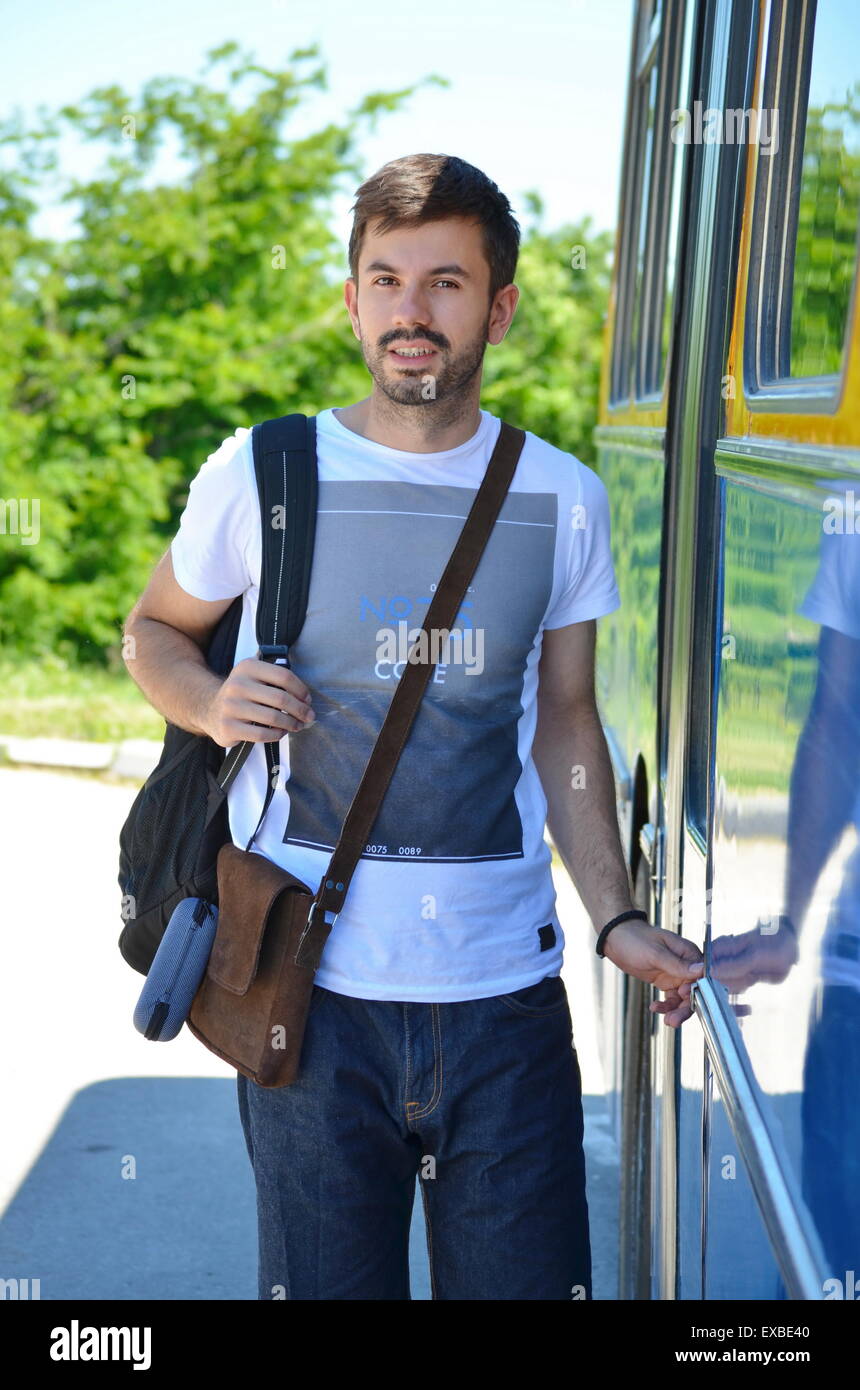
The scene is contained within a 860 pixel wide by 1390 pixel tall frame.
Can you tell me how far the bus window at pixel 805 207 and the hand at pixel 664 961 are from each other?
716mm

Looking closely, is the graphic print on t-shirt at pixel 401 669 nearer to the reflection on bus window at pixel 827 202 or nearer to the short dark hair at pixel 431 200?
the short dark hair at pixel 431 200

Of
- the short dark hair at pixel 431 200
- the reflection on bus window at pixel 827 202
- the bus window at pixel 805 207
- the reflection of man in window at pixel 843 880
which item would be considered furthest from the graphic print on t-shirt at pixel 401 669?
the reflection of man in window at pixel 843 880

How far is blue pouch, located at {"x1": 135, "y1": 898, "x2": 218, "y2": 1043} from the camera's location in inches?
87.0

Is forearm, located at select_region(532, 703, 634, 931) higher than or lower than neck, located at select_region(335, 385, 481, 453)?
lower

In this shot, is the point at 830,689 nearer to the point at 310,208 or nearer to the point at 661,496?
the point at 661,496

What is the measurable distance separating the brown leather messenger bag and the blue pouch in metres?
0.07

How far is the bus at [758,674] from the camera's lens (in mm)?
1287

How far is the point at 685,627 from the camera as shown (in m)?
2.41

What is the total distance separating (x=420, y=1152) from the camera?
7.34ft

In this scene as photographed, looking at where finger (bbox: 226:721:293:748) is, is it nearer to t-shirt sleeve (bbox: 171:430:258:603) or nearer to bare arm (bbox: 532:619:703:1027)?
t-shirt sleeve (bbox: 171:430:258:603)

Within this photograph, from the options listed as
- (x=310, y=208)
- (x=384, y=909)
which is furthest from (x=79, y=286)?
(x=384, y=909)

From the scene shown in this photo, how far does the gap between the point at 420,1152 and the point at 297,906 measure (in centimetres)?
39

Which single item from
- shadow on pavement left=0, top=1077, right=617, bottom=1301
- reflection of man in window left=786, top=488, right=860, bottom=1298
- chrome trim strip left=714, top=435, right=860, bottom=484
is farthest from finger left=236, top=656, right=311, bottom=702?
shadow on pavement left=0, top=1077, right=617, bottom=1301

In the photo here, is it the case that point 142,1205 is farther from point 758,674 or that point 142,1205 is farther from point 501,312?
point 758,674
